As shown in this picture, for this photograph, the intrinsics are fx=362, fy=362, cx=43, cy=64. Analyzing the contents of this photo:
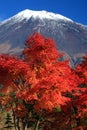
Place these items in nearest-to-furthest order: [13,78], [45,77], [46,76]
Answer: [45,77], [46,76], [13,78]

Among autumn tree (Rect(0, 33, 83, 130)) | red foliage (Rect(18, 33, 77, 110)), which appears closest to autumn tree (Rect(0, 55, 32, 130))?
autumn tree (Rect(0, 33, 83, 130))

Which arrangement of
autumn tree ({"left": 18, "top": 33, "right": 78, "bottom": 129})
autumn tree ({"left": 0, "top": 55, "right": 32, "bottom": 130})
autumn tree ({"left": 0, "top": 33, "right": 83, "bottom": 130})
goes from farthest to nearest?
autumn tree ({"left": 0, "top": 55, "right": 32, "bottom": 130})
autumn tree ({"left": 0, "top": 33, "right": 83, "bottom": 130})
autumn tree ({"left": 18, "top": 33, "right": 78, "bottom": 129})

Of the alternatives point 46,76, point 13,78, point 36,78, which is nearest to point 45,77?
point 46,76

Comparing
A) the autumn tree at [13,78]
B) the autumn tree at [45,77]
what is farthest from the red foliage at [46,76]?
the autumn tree at [13,78]

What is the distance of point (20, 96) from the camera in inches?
1208

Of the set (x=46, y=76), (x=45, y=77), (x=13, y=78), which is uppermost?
(x=13, y=78)

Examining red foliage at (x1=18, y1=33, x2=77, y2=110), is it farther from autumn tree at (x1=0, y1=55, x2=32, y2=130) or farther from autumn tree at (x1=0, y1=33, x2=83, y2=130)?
autumn tree at (x1=0, y1=55, x2=32, y2=130)

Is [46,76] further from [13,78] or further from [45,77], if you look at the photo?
[13,78]

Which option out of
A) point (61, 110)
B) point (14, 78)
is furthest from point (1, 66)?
point (61, 110)

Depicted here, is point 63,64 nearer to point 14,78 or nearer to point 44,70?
point 44,70

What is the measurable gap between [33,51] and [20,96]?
170 inches

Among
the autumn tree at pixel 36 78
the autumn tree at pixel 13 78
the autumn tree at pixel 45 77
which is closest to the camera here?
the autumn tree at pixel 45 77

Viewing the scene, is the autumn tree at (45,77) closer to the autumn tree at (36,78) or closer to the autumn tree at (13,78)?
the autumn tree at (36,78)

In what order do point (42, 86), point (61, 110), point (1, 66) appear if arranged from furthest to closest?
point (61, 110), point (1, 66), point (42, 86)
